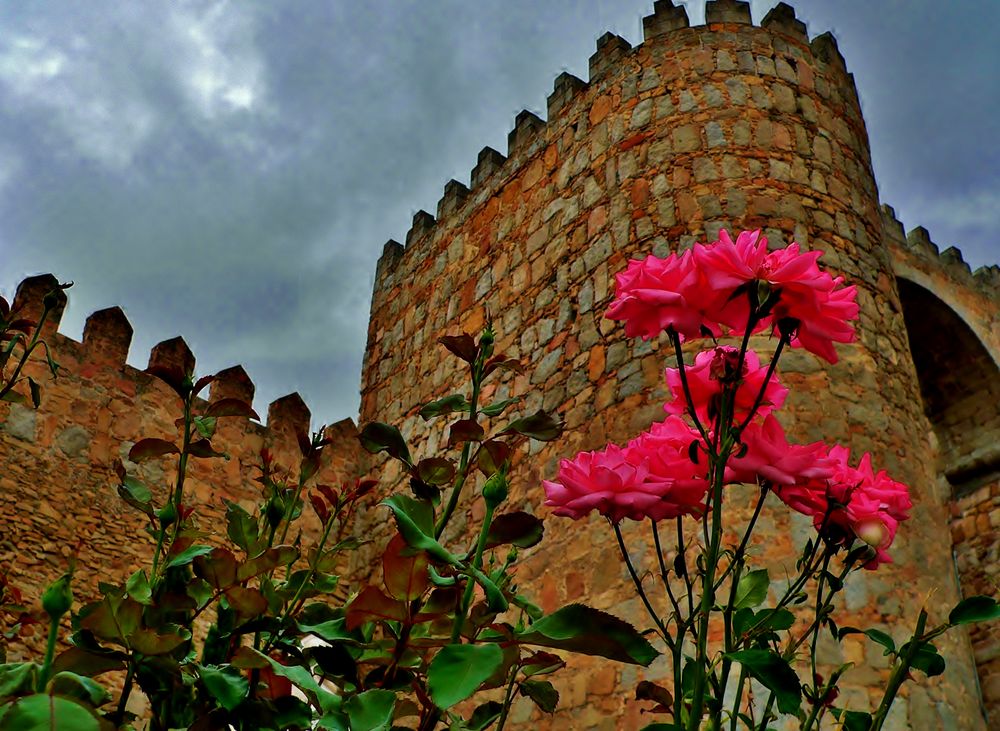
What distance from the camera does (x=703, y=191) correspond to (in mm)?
4586

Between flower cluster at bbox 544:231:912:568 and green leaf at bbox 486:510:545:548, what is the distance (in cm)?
6

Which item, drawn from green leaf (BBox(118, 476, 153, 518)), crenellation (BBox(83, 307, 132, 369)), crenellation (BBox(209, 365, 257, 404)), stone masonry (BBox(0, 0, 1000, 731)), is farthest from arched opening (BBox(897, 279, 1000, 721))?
green leaf (BBox(118, 476, 153, 518))

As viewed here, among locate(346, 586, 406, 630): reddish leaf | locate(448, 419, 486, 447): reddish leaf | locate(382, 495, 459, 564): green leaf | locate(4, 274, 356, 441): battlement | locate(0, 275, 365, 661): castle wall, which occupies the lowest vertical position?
locate(346, 586, 406, 630): reddish leaf

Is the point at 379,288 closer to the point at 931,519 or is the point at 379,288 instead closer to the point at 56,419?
the point at 56,419

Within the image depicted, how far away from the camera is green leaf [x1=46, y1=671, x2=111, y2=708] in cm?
77

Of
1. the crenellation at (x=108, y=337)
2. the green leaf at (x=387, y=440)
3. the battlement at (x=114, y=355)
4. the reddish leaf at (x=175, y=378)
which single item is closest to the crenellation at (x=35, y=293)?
the battlement at (x=114, y=355)

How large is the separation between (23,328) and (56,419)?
4.71 meters

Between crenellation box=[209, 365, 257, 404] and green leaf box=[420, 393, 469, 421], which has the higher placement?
crenellation box=[209, 365, 257, 404]

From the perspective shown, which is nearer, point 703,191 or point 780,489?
point 780,489

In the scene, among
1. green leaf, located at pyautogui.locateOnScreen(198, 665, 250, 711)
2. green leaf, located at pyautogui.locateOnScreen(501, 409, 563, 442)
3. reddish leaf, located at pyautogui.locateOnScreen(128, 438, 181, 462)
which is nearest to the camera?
green leaf, located at pyautogui.locateOnScreen(198, 665, 250, 711)

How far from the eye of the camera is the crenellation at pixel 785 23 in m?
5.20

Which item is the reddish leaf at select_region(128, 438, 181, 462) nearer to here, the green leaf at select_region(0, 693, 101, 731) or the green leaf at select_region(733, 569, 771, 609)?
the green leaf at select_region(0, 693, 101, 731)

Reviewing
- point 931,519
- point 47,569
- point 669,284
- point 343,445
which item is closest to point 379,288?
point 343,445

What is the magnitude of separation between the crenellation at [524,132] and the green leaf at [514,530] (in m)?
5.23
